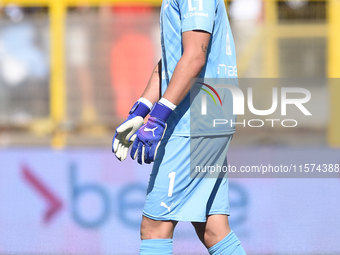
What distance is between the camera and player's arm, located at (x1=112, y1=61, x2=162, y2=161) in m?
1.96

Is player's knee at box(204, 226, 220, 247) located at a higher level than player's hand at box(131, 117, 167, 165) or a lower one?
lower

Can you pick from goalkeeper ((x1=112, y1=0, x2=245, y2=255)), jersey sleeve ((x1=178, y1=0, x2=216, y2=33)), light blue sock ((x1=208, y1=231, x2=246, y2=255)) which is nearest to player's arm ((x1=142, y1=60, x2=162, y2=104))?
goalkeeper ((x1=112, y1=0, x2=245, y2=255))

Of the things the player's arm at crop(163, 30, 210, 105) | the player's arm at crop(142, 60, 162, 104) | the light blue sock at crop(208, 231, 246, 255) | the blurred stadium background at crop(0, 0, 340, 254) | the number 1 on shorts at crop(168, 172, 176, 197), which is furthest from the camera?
the blurred stadium background at crop(0, 0, 340, 254)

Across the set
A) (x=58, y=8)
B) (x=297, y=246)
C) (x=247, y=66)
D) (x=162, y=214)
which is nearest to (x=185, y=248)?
(x=297, y=246)

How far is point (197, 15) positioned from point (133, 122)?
53 cm

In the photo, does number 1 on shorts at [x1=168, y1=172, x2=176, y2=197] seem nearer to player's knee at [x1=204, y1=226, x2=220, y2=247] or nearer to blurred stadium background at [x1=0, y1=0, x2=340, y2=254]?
player's knee at [x1=204, y1=226, x2=220, y2=247]

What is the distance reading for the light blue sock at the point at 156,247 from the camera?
6.32 ft

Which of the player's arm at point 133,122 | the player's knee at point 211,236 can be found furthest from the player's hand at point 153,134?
the player's knee at point 211,236

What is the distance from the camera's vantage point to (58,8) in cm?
489

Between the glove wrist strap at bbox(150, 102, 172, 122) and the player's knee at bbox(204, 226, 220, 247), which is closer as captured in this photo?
the glove wrist strap at bbox(150, 102, 172, 122)

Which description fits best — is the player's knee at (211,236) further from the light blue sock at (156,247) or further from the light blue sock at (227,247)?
the light blue sock at (156,247)

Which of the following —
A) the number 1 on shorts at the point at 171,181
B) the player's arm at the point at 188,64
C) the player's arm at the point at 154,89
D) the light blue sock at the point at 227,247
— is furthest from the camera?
the player's arm at the point at 154,89

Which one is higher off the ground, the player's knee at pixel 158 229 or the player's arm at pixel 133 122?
the player's arm at pixel 133 122

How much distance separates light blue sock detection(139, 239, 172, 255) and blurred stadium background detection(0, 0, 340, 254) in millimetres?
1348
